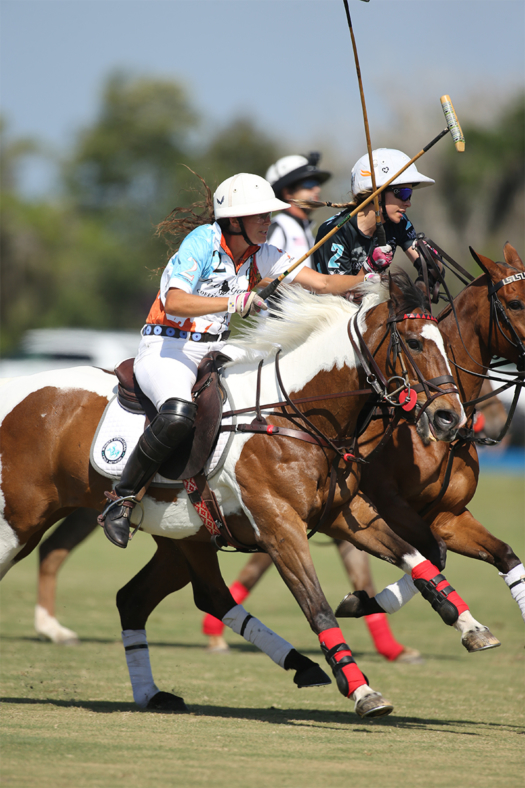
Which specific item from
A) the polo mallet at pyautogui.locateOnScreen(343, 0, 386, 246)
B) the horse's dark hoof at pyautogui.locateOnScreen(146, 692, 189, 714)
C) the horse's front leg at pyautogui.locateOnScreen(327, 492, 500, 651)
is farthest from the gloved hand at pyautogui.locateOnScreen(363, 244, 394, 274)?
the horse's dark hoof at pyautogui.locateOnScreen(146, 692, 189, 714)

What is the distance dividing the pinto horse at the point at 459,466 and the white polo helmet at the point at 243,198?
145 centimetres

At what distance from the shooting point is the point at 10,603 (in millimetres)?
10531

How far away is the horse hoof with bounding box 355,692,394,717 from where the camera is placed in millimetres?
4828

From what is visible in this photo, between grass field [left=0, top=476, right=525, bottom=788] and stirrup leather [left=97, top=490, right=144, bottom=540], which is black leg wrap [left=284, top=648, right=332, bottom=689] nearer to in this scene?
grass field [left=0, top=476, right=525, bottom=788]

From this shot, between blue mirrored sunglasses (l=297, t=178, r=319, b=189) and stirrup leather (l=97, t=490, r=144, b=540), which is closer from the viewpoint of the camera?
stirrup leather (l=97, t=490, r=144, b=540)

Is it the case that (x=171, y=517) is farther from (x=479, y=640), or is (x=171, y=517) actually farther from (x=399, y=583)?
(x=479, y=640)

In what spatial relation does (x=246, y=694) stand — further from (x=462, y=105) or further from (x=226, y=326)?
(x=462, y=105)

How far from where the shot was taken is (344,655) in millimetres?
5062

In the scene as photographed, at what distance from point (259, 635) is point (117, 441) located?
1.43 m

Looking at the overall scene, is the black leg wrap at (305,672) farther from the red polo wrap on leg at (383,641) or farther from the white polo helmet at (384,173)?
the white polo helmet at (384,173)

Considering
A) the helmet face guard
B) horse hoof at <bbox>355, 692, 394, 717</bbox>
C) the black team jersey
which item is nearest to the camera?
horse hoof at <bbox>355, 692, 394, 717</bbox>


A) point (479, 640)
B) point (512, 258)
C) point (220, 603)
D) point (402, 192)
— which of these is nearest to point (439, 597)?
point (479, 640)

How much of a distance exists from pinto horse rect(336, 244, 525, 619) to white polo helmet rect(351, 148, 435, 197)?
0.66 metres

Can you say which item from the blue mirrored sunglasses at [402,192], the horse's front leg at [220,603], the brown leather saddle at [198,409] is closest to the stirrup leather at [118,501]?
the brown leather saddle at [198,409]
